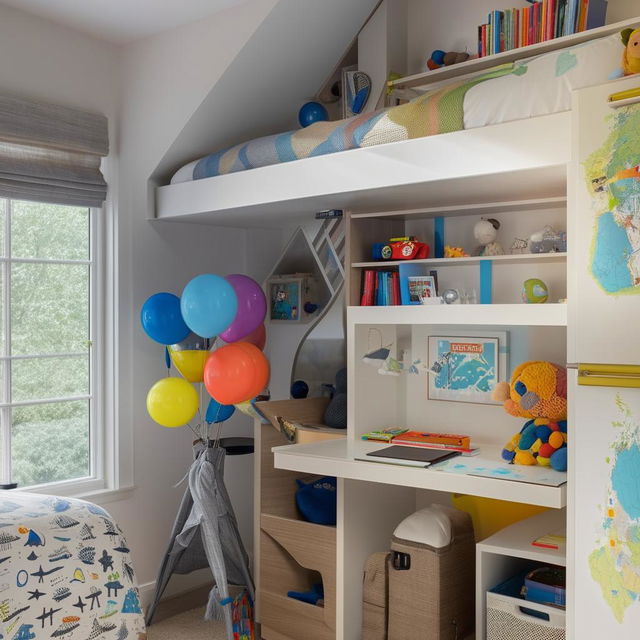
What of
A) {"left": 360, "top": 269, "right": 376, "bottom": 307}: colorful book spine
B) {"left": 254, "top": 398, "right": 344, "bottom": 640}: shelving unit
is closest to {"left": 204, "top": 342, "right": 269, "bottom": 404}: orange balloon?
{"left": 254, "top": 398, "right": 344, "bottom": 640}: shelving unit

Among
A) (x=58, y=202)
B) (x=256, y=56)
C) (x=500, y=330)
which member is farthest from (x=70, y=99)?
(x=500, y=330)

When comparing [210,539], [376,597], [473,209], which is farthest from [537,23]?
[210,539]

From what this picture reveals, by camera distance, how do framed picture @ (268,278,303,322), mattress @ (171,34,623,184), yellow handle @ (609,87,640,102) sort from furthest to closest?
1. framed picture @ (268,278,303,322)
2. mattress @ (171,34,623,184)
3. yellow handle @ (609,87,640,102)

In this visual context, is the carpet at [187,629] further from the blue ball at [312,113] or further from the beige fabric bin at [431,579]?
the blue ball at [312,113]

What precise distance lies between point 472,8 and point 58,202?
1.92 m

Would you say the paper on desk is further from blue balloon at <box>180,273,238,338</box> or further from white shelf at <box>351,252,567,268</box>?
blue balloon at <box>180,273,238,338</box>

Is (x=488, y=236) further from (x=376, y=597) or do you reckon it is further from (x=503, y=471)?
(x=376, y=597)

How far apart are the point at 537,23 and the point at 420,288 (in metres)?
1.06

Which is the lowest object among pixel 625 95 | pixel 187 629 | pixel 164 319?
pixel 187 629

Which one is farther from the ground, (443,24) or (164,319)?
(443,24)

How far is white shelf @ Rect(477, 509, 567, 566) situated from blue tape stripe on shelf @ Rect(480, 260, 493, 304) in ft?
2.79

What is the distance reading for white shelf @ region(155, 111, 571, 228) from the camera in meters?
2.39

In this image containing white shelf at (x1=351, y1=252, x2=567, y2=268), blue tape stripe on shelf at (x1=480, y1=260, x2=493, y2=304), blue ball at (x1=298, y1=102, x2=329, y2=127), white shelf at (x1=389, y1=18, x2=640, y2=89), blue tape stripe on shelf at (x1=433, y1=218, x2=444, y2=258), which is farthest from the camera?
blue ball at (x1=298, y1=102, x2=329, y2=127)

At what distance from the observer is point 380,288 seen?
126 inches
